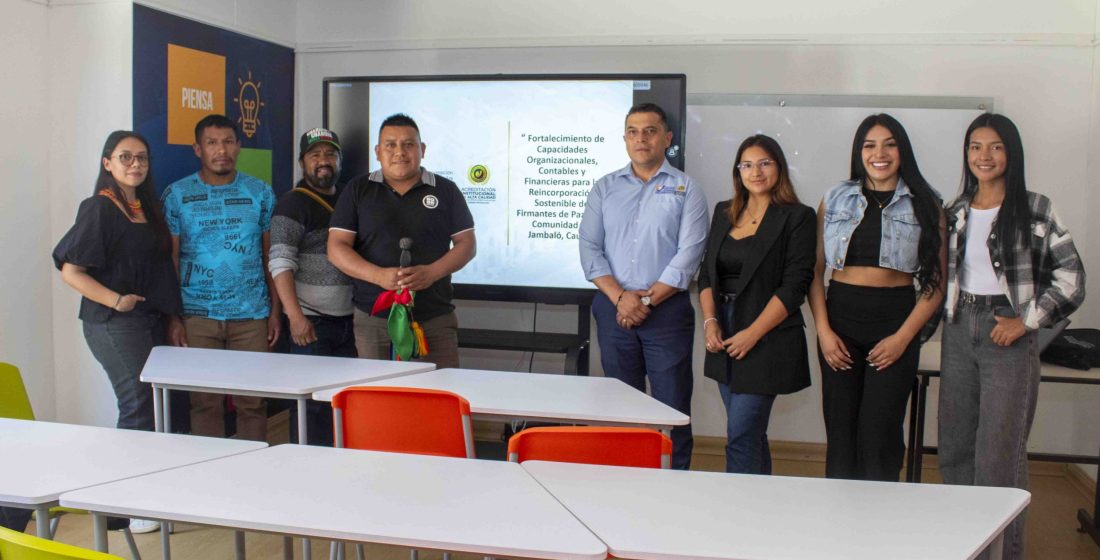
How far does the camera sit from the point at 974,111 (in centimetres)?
467

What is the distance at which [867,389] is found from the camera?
10.5 feet

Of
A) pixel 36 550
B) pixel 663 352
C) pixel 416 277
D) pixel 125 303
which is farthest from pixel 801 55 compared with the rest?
pixel 36 550

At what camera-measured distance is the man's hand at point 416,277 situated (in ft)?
12.0

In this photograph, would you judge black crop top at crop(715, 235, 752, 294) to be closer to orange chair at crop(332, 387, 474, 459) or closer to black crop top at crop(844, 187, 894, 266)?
black crop top at crop(844, 187, 894, 266)

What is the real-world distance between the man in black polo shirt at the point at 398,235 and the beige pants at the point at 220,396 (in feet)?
1.87

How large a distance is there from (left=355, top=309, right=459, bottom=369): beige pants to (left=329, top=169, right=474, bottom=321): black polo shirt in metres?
0.04

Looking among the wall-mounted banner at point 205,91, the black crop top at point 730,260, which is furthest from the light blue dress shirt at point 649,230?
the wall-mounted banner at point 205,91

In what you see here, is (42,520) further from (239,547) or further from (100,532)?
(239,547)

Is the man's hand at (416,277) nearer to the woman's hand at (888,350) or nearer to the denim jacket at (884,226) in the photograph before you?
the denim jacket at (884,226)

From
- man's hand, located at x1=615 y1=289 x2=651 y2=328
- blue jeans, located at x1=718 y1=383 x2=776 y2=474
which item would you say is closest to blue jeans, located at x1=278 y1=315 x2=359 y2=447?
man's hand, located at x1=615 y1=289 x2=651 y2=328

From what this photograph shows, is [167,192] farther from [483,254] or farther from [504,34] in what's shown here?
[504,34]

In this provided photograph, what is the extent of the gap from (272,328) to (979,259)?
2882 mm

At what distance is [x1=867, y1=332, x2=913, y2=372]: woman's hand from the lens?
123 inches

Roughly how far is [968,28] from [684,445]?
103 inches
